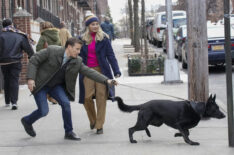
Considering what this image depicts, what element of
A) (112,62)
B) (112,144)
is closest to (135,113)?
(112,62)

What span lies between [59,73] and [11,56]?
323cm

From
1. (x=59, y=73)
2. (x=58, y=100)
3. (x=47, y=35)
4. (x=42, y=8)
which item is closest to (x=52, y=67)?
(x=59, y=73)

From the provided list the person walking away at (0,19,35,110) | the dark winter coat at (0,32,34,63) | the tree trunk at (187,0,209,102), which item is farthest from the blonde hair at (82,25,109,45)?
the dark winter coat at (0,32,34,63)

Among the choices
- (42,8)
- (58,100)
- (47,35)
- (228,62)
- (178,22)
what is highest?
(42,8)

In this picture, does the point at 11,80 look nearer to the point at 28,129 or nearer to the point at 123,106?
the point at 28,129

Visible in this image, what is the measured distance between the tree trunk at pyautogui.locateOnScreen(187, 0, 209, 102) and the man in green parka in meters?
2.78

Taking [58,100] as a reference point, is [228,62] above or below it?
above

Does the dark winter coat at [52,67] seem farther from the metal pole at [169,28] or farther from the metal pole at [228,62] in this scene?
the metal pole at [169,28]

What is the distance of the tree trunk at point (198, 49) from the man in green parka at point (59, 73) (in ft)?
9.13

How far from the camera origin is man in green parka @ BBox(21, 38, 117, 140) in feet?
21.2

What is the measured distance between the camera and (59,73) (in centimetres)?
660

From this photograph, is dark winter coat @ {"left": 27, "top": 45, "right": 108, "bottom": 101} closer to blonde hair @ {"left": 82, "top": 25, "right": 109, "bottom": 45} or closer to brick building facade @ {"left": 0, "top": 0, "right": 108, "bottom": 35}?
blonde hair @ {"left": 82, "top": 25, "right": 109, "bottom": 45}

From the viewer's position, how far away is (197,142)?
6348 millimetres

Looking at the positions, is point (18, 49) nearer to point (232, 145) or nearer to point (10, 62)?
point (10, 62)
